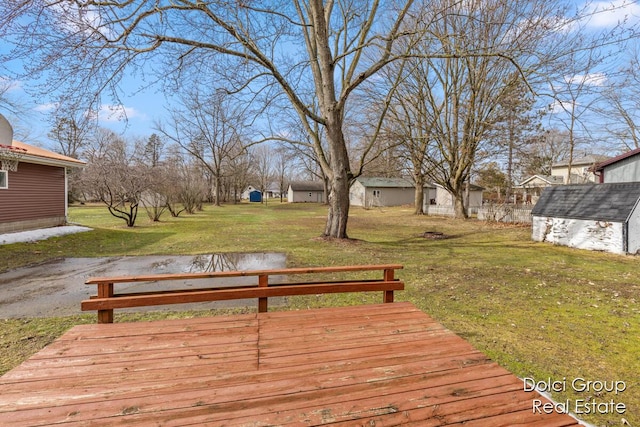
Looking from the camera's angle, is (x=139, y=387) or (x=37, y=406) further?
(x=139, y=387)

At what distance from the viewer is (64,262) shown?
8008 millimetres

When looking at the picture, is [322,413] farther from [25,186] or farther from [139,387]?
[25,186]

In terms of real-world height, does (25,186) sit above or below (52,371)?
above

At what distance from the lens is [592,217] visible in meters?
9.68

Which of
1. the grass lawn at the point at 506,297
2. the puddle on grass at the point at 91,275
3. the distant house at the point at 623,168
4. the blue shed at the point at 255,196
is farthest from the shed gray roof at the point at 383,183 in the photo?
the puddle on grass at the point at 91,275

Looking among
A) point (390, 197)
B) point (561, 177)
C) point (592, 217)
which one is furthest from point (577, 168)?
point (592, 217)

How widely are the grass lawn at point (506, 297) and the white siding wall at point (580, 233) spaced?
558 mm

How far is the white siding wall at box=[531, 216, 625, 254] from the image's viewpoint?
30.1ft

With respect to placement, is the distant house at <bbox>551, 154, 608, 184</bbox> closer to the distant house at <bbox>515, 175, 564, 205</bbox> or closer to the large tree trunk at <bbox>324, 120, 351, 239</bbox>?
the distant house at <bbox>515, 175, 564, 205</bbox>

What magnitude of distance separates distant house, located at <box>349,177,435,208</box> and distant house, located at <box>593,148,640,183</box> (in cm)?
2509

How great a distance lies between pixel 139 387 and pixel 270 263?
6.10 m

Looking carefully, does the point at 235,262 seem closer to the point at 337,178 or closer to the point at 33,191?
the point at 337,178

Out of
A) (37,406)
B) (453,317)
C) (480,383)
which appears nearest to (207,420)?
(37,406)

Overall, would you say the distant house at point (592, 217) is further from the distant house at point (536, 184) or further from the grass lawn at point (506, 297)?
the distant house at point (536, 184)
